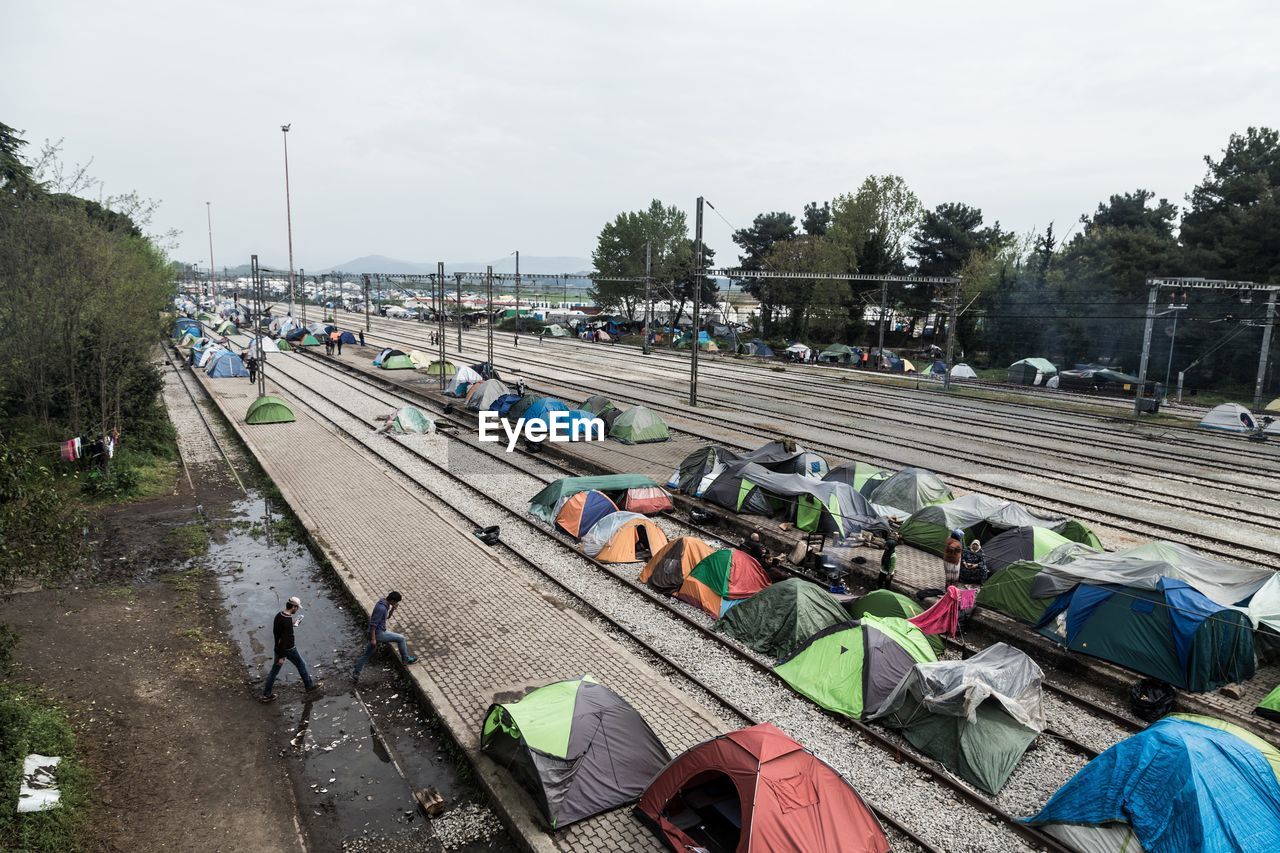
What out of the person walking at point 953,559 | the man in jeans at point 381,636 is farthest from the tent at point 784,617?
the man in jeans at point 381,636

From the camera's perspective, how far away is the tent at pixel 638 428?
29453 millimetres

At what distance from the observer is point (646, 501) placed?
20.6 metres

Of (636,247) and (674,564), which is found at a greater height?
(636,247)

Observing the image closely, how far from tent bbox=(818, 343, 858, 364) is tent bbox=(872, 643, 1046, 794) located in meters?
55.7

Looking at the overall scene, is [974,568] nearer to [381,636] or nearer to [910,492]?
[910,492]

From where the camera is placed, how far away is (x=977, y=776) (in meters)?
9.97

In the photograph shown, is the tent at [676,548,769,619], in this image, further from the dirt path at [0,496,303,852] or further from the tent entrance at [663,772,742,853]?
the dirt path at [0,496,303,852]

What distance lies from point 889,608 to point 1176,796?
5.46 metres

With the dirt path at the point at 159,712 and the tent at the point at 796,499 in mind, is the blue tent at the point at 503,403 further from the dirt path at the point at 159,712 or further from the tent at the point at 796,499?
the dirt path at the point at 159,712

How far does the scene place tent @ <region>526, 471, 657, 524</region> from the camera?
65.7 feet

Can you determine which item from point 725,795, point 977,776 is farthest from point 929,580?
point 725,795

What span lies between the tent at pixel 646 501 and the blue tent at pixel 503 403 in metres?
13.9

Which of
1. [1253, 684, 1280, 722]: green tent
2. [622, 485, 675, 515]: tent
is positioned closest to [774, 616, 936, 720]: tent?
[1253, 684, 1280, 722]: green tent

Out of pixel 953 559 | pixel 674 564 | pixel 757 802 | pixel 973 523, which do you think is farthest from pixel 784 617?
pixel 973 523
